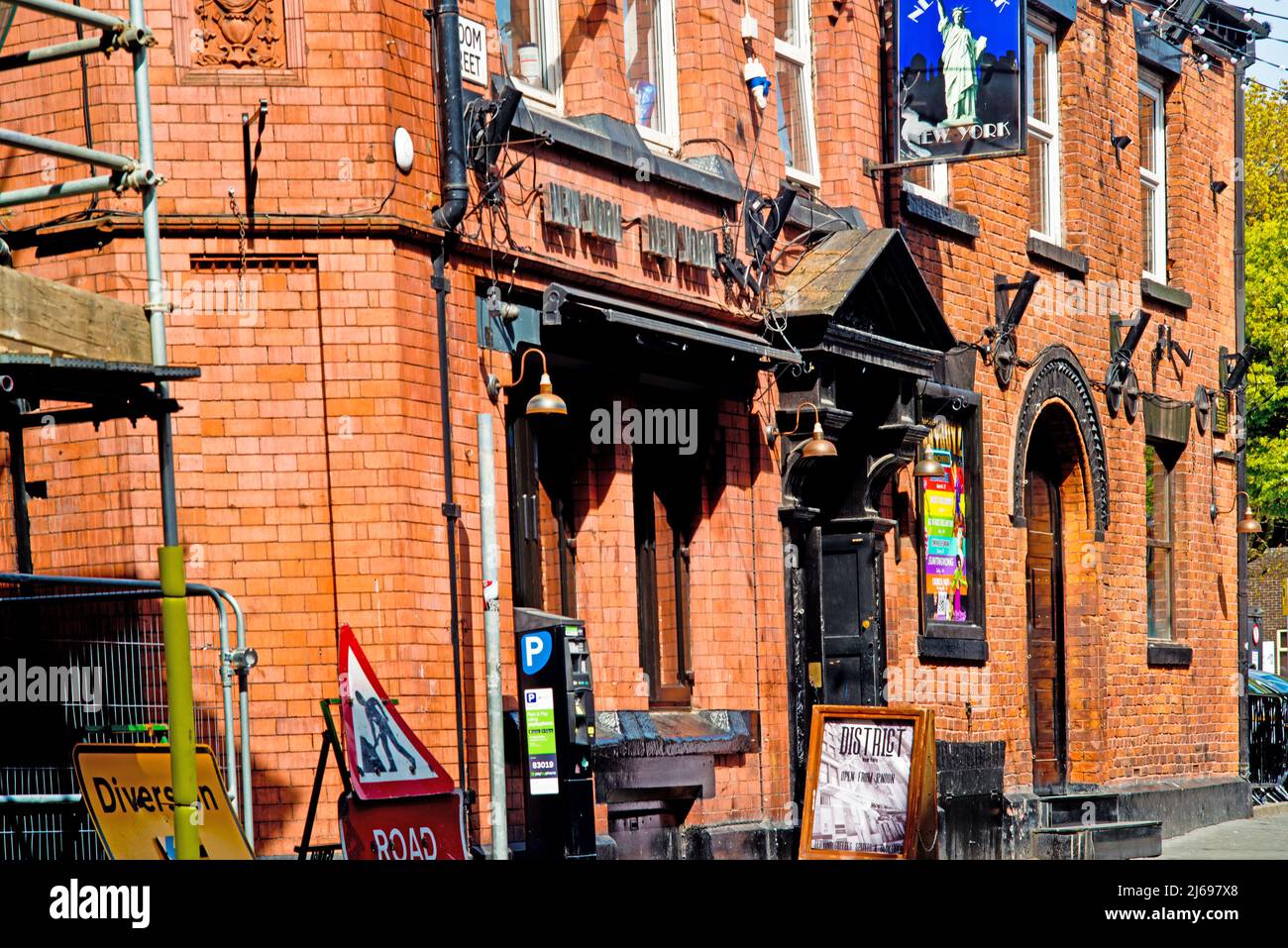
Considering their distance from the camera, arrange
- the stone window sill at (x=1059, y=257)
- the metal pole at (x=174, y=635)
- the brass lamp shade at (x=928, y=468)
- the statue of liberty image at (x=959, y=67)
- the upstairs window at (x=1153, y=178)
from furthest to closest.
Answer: the upstairs window at (x=1153, y=178), the stone window sill at (x=1059, y=257), the brass lamp shade at (x=928, y=468), the statue of liberty image at (x=959, y=67), the metal pole at (x=174, y=635)

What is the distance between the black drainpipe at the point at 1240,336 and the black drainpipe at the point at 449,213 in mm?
15376

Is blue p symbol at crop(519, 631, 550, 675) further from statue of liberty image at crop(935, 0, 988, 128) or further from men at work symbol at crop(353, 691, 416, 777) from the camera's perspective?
statue of liberty image at crop(935, 0, 988, 128)

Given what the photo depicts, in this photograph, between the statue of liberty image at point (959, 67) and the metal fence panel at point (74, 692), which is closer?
the metal fence panel at point (74, 692)

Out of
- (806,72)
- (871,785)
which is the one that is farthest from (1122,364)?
(871,785)

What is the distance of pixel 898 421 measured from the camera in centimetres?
1762

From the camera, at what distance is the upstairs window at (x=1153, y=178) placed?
24328 millimetres

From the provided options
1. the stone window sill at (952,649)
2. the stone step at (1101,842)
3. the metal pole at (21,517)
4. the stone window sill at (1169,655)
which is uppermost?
the metal pole at (21,517)

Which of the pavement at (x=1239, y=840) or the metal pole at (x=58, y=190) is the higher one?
the metal pole at (x=58, y=190)

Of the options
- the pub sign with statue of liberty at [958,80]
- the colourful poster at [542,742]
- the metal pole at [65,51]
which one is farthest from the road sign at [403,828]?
the pub sign with statue of liberty at [958,80]

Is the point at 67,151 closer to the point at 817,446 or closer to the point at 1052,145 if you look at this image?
the point at 817,446

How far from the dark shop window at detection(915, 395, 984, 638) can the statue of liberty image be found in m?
2.54

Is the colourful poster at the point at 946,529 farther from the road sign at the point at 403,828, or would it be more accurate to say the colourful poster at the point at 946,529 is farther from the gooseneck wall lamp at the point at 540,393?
the road sign at the point at 403,828

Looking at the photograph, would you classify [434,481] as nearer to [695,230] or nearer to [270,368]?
[270,368]

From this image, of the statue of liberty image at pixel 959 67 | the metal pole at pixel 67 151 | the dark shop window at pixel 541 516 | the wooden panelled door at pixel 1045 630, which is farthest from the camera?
the wooden panelled door at pixel 1045 630
